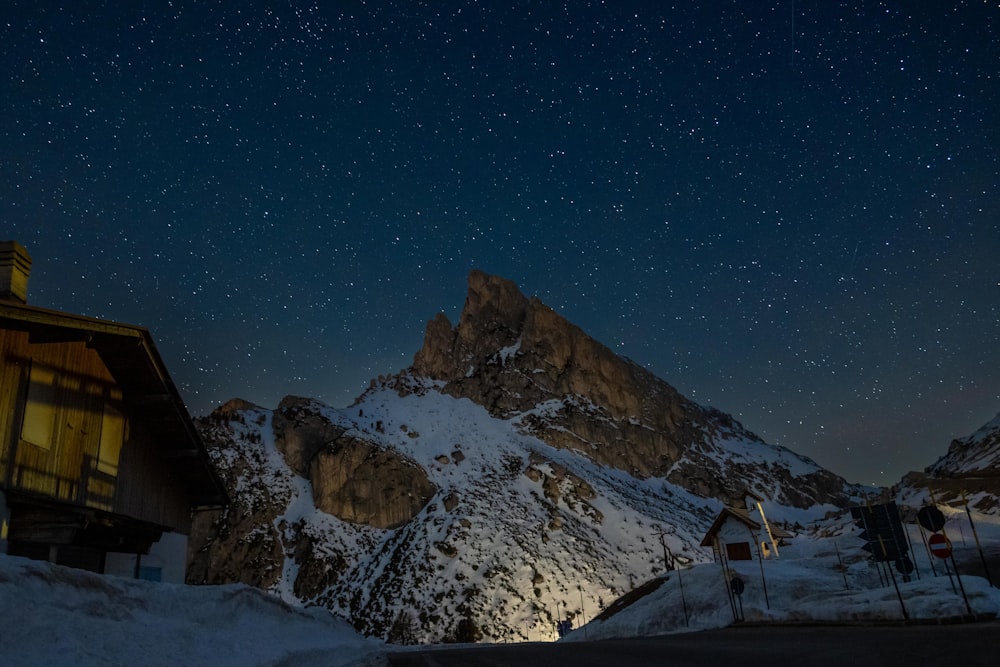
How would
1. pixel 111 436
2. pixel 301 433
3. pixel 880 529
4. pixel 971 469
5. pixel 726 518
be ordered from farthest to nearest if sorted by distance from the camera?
pixel 301 433 < pixel 971 469 < pixel 726 518 < pixel 880 529 < pixel 111 436

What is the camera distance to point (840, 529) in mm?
75875

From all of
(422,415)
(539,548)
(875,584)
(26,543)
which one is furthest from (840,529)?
(26,543)

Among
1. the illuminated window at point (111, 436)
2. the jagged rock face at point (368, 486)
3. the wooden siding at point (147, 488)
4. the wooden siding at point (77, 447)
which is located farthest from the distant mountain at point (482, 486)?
the illuminated window at point (111, 436)

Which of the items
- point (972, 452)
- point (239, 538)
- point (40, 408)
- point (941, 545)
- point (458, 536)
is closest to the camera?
point (40, 408)

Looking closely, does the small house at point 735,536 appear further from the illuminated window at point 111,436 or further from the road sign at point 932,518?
the illuminated window at point 111,436

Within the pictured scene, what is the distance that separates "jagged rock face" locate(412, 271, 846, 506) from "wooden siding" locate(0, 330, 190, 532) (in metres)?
104

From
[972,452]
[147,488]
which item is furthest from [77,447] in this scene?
A: [972,452]

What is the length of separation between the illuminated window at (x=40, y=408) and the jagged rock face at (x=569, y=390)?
110 metres

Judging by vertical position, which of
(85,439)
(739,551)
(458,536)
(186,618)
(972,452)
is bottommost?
(739,551)

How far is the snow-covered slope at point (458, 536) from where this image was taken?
69.6 meters

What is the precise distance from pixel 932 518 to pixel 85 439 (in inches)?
918

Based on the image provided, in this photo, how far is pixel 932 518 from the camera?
16844 mm

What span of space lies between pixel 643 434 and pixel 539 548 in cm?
6750

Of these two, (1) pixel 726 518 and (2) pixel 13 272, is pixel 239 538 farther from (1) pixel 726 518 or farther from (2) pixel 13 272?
(2) pixel 13 272
